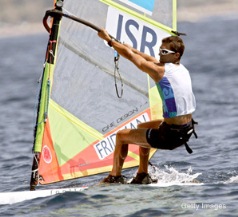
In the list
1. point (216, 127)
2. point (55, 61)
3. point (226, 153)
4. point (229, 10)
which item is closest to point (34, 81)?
point (216, 127)

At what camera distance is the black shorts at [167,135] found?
9703 mm

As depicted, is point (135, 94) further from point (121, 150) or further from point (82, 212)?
point (82, 212)

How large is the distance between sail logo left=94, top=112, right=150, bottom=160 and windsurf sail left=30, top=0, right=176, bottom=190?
0.04ft

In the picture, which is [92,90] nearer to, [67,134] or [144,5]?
[67,134]

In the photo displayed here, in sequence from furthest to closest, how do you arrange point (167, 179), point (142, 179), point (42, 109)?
point (167, 179) < point (42, 109) < point (142, 179)

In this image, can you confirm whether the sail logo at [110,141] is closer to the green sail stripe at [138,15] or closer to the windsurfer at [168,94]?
the windsurfer at [168,94]

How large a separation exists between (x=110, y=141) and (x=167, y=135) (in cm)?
141

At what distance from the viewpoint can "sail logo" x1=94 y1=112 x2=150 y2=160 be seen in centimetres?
1084

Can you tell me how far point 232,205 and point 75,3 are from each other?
3.19 m

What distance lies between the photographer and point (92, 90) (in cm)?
1093

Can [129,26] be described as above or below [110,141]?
above

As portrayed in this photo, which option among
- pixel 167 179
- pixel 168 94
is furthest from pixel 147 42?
pixel 167 179

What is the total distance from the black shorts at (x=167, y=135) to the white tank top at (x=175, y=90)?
15 cm

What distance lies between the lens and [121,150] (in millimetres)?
10047
